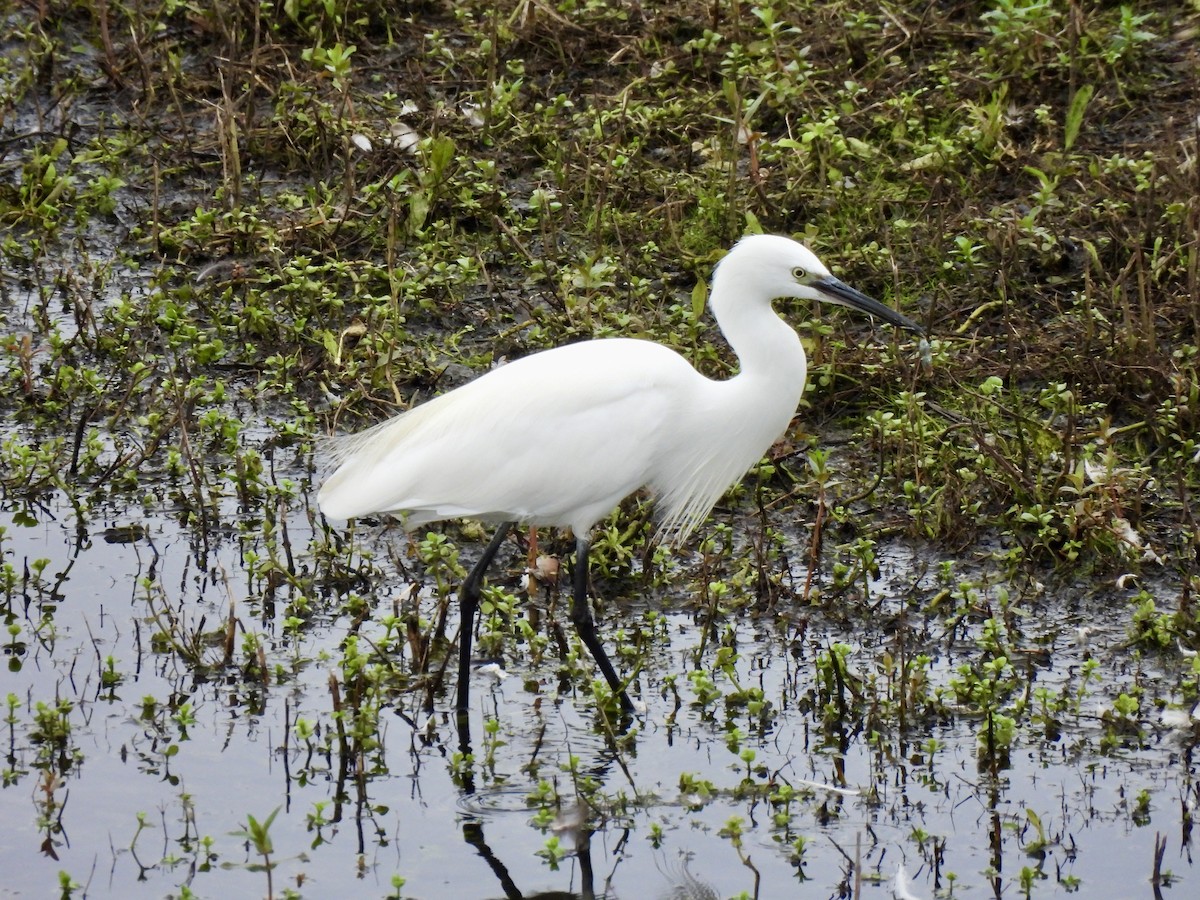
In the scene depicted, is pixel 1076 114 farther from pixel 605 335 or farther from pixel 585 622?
pixel 585 622

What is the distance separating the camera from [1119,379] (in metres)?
5.38

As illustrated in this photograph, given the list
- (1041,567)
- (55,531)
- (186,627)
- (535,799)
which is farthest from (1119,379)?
(55,531)

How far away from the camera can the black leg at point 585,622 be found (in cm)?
428

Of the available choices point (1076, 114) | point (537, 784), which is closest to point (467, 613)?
point (537, 784)

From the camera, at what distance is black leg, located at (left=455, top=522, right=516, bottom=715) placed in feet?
13.8

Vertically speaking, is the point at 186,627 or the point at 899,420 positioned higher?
the point at 899,420

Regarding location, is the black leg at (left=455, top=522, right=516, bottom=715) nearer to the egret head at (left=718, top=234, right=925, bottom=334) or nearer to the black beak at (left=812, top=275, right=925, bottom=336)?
Answer: the egret head at (left=718, top=234, right=925, bottom=334)

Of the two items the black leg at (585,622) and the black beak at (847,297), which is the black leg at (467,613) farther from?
the black beak at (847,297)

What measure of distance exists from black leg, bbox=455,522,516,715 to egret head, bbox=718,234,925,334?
912mm

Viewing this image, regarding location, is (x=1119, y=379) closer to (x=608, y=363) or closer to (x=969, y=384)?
(x=969, y=384)

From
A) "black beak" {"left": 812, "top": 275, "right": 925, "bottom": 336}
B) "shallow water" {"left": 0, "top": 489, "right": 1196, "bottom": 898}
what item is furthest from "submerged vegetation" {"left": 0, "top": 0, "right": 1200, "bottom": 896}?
"black beak" {"left": 812, "top": 275, "right": 925, "bottom": 336}

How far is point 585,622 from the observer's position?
434 centimetres

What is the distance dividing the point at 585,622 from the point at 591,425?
1.72 ft

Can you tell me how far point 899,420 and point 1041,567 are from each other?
2.23 ft
